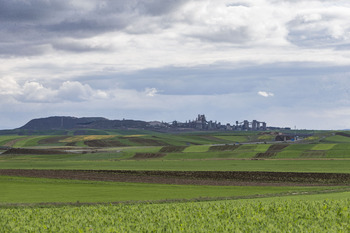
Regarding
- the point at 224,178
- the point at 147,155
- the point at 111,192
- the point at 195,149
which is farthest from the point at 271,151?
the point at 111,192

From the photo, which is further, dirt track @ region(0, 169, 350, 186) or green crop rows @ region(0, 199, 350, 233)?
dirt track @ region(0, 169, 350, 186)

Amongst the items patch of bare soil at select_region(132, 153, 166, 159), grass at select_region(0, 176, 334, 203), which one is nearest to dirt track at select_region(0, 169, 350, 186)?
grass at select_region(0, 176, 334, 203)

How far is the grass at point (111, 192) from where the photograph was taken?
4794 cm

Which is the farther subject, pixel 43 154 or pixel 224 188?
pixel 43 154

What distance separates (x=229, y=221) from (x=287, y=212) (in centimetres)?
507

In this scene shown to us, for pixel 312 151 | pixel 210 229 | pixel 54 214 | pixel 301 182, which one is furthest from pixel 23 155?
pixel 210 229

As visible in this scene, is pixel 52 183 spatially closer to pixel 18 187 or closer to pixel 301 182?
pixel 18 187

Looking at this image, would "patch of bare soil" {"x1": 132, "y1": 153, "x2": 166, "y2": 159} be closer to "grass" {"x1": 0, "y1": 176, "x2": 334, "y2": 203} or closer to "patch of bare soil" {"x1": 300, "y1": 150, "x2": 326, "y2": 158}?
"patch of bare soil" {"x1": 300, "y1": 150, "x2": 326, "y2": 158}

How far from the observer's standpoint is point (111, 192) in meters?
54.4

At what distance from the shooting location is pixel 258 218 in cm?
2653

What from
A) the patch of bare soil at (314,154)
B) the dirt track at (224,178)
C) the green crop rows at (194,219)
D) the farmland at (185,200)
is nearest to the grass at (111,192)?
the farmland at (185,200)

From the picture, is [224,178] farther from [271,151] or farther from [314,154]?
[271,151]

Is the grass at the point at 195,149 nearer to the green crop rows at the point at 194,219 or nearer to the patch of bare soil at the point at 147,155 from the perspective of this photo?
the patch of bare soil at the point at 147,155

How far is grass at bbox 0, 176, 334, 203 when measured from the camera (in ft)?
157
